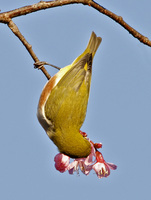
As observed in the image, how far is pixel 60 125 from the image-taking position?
4.47 m

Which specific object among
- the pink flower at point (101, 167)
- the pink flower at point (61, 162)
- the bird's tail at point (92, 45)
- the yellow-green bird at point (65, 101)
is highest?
the bird's tail at point (92, 45)

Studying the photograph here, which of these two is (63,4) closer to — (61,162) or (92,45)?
(61,162)

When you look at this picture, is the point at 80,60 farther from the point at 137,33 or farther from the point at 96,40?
the point at 137,33

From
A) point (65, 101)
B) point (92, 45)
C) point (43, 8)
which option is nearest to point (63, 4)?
point (43, 8)

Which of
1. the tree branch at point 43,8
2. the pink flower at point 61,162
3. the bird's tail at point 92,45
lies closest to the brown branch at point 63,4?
the tree branch at point 43,8

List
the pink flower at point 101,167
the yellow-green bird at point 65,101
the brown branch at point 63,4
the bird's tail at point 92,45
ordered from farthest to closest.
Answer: the bird's tail at point 92,45 → the yellow-green bird at point 65,101 → the pink flower at point 101,167 → the brown branch at point 63,4

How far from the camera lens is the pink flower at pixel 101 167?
127 inches

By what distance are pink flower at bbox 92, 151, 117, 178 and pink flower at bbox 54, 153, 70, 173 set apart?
348 millimetres

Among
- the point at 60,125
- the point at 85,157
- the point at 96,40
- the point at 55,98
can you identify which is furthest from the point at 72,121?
the point at 96,40

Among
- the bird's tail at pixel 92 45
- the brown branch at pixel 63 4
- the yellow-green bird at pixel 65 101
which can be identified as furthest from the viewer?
the bird's tail at pixel 92 45

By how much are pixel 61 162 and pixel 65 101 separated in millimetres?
1395

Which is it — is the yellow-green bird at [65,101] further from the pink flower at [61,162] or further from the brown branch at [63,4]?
the brown branch at [63,4]

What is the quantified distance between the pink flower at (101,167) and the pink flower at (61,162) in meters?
0.35

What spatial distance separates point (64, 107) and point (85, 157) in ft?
3.61
